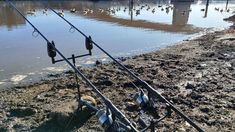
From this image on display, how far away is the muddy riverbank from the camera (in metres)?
6.54

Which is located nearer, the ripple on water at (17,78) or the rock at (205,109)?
the rock at (205,109)

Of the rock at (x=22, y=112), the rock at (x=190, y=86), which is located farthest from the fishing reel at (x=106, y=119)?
the rock at (x=190, y=86)

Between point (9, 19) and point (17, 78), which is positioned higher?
point (9, 19)

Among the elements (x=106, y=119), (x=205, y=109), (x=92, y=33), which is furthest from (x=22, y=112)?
(x=92, y=33)

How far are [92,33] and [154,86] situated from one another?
1013 cm

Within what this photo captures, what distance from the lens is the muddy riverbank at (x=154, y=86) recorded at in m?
6.54

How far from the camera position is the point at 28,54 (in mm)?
13797

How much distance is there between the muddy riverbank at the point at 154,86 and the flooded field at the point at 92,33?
1.70 meters

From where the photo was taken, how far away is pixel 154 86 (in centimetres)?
898

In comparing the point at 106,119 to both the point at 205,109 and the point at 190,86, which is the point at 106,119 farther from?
the point at 190,86

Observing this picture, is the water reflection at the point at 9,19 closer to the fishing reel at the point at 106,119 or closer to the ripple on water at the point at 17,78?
the ripple on water at the point at 17,78

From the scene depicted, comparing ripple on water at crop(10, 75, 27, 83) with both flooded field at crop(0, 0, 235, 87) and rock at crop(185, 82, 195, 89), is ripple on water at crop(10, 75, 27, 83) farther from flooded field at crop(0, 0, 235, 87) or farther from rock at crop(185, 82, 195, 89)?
rock at crop(185, 82, 195, 89)

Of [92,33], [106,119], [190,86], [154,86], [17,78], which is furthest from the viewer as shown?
[92,33]

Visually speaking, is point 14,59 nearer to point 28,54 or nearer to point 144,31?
point 28,54
